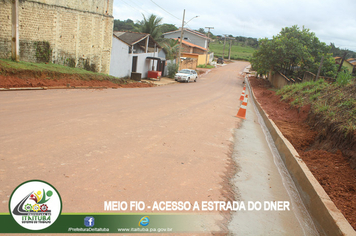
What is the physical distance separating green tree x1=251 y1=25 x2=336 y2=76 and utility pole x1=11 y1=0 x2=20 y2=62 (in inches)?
946

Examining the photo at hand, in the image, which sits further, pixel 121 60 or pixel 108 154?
pixel 121 60

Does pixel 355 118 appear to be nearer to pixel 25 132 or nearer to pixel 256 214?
pixel 256 214

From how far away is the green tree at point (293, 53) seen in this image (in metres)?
28.5

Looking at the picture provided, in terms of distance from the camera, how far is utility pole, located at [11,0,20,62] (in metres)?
14.9

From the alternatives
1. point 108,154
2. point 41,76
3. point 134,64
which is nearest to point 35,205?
point 108,154

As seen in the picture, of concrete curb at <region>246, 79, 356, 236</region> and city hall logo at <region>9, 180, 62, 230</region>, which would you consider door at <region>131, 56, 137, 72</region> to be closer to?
concrete curb at <region>246, 79, 356, 236</region>

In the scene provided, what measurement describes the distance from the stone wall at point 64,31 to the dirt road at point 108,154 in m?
8.17

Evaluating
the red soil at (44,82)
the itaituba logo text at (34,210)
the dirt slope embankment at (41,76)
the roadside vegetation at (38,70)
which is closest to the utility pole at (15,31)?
the roadside vegetation at (38,70)

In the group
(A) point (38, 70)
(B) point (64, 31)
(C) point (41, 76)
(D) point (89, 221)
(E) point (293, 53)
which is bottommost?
(D) point (89, 221)

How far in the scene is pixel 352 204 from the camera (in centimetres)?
438

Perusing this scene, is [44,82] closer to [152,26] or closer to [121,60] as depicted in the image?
[121,60]

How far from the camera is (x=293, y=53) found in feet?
94.8

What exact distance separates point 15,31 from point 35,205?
14798 millimetres

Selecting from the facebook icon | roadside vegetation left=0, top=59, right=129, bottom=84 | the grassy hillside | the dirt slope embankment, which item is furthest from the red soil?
the grassy hillside
